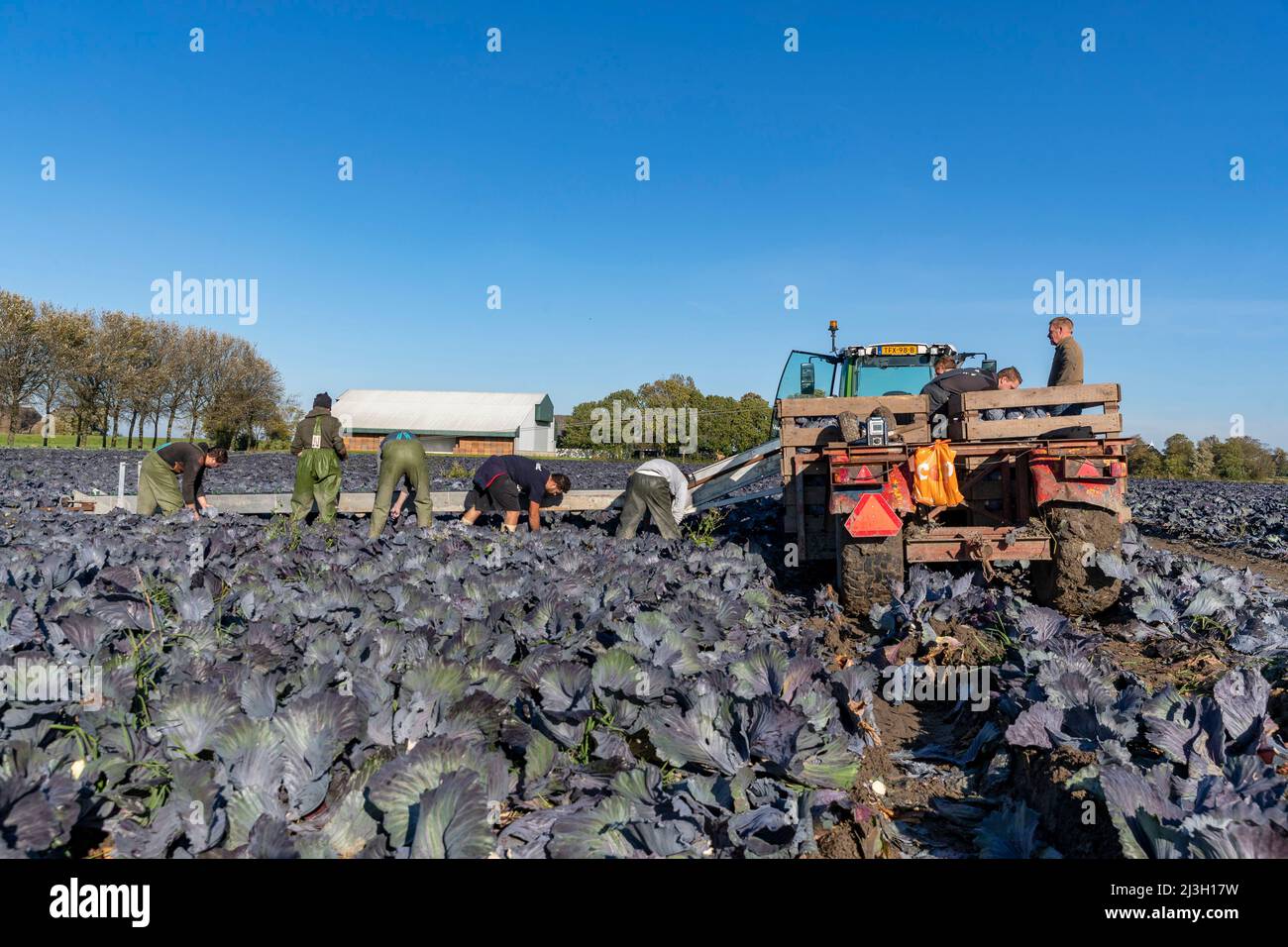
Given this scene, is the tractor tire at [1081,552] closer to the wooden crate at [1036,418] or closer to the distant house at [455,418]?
the wooden crate at [1036,418]

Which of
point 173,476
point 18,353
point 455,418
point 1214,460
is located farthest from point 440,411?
point 173,476

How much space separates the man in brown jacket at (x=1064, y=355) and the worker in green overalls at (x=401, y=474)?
6707 mm

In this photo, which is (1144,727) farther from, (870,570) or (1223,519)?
(1223,519)

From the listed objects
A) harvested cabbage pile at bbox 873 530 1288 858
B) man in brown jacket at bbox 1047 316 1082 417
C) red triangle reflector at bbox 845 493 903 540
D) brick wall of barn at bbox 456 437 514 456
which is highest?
brick wall of barn at bbox 456 437 514 456

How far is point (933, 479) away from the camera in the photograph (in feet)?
19.2

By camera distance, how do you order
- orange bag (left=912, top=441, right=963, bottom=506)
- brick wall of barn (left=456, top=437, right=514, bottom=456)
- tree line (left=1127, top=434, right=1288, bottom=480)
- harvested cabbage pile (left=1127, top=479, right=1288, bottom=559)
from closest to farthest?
orange bag (left=912, top=441, right=963, bottom=506) → harvested cabbage pile (left=1127, top=479, right=1288, bottom=559) → tree line (left=1127, top=434, right=1288, bottom=480) → brick wall of barn (left=456, top=437, right=514, bottom=456)

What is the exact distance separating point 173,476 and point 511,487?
→ 15.4 ft

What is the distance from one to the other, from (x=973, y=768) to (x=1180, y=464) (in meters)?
45.3

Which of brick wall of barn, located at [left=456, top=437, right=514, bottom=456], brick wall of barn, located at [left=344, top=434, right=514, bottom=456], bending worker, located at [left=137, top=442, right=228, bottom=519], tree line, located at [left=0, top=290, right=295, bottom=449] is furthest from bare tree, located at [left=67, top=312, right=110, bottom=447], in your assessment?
bending worker, located at [left=137, top=442, right=228, bottom=519]

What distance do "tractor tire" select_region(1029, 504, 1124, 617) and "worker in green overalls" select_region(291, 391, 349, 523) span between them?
754 cm

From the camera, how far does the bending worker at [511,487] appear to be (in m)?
8.80

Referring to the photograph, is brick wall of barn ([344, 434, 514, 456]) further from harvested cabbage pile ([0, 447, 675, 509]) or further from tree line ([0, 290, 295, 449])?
harvested cabbage pile ([0, 447, 675, 509])

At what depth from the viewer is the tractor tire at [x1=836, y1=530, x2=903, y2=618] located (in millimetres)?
5672
